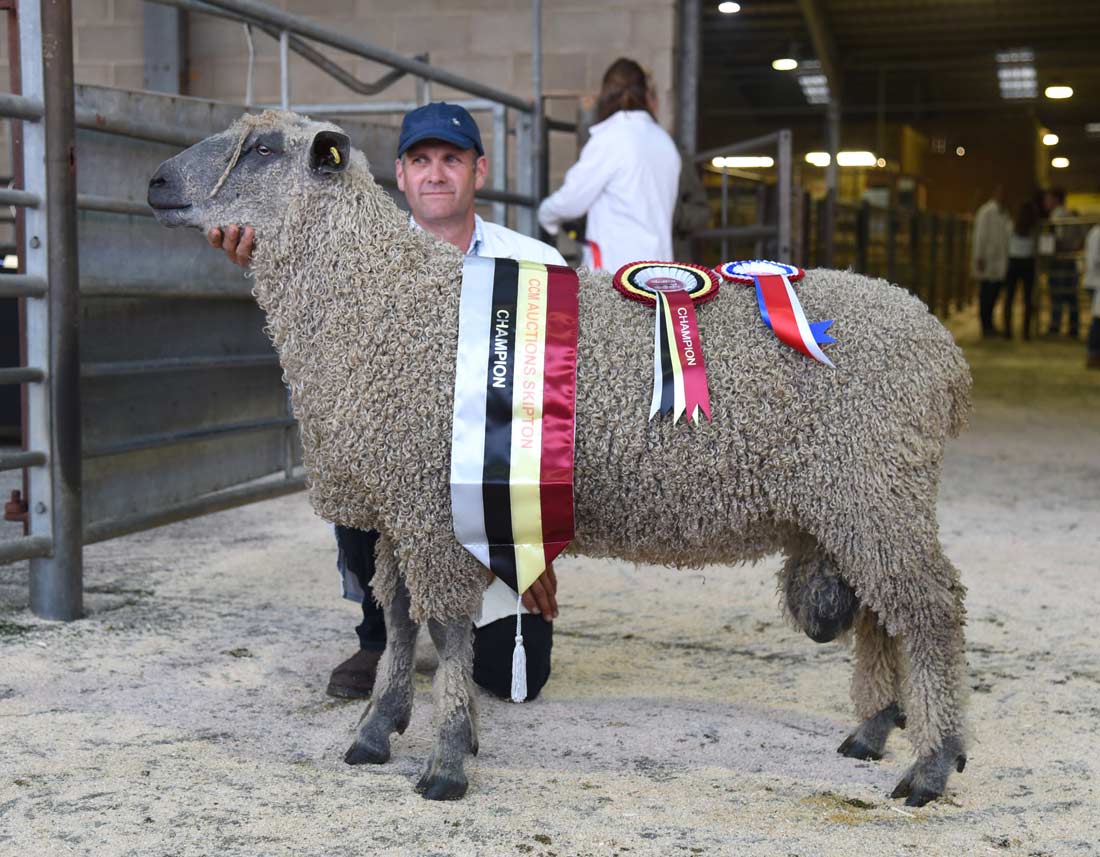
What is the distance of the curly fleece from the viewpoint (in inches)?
107

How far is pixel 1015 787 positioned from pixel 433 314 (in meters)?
1.63

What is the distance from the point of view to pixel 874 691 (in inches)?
119

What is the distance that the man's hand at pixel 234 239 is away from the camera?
9.11 ft

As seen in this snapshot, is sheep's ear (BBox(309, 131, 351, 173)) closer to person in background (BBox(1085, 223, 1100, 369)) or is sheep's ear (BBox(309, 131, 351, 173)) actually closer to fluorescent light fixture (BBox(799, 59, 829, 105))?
person in background (BBox(1085, 223, 1100, 369))

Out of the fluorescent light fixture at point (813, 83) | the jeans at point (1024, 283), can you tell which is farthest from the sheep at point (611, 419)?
the fluorescent light fixture at point (813, 83)

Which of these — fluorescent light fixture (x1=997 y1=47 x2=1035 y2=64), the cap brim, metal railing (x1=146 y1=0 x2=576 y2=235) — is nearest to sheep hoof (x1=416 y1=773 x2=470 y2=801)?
the cap brim

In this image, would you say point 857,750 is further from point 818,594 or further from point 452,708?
point 452,708

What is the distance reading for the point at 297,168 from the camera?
2.78 metres

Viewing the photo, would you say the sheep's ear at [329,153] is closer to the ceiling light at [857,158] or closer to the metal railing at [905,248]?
the metal railing at [905,248]

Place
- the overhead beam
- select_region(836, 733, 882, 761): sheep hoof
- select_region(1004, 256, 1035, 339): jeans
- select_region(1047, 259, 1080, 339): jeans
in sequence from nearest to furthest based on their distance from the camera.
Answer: select_region(836, 733, 882, 761): sheep hoof < the overhead beam < select_region(1004, 256, 1035, 339): jeans < select_region(1047, 259, 1080, 339): jeans

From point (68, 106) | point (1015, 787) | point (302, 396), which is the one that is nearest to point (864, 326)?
point (1015, 787)

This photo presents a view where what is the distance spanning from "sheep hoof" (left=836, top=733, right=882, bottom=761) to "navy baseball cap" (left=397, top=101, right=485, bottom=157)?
5.77 ft

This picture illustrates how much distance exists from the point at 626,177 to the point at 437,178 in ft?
7.51

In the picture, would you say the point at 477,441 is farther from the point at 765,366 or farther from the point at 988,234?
A: the point at 988,234
